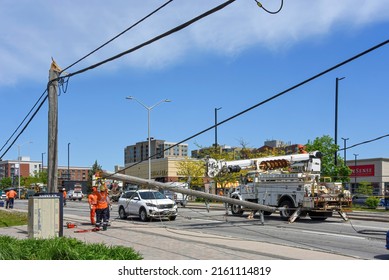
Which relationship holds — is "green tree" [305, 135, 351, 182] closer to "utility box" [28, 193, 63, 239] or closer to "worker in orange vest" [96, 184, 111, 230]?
"worker in orange vest" [96, 184, 111, 230]

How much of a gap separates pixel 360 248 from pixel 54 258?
28.0 feet

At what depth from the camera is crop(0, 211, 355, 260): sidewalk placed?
35.4 ft

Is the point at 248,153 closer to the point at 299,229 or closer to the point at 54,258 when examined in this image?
the point at 299,229

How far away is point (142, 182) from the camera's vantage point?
16547 mm

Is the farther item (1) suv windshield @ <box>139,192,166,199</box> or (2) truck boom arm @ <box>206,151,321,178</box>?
(1) suv windshield @ <box>139,192,166,199</box>

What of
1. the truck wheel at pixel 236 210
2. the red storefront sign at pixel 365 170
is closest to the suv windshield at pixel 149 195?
the truck wheel at pixel 236 210

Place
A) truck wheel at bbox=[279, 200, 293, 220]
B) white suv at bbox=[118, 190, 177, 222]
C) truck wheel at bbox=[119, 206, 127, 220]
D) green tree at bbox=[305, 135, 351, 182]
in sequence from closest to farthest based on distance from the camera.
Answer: truck wheel at bbox=[279, 200, 293, 220] < white suv at bbox=[118, 190, 177, 222] < truck wheel at bbox=[119, 206, 127, 220] < green tree at bbox=[305, 135, 351, 182]

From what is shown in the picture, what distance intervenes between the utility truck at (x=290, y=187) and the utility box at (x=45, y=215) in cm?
1102

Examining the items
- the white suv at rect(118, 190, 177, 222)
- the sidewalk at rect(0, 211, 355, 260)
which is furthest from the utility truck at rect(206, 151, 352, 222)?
the sidewalk at rect(0, 211, 355, 260)

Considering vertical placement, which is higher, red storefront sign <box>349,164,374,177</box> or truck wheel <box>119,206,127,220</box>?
red storefront sign <box>349,164,374,177</box>

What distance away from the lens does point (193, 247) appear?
1220 cm

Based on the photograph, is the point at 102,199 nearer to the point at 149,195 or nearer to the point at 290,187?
the point at 149,195

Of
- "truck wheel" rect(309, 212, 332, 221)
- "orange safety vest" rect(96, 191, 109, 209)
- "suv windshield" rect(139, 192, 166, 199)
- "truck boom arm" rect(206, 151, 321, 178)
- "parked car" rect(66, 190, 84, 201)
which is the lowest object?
"parked car" rect(66, 190, 84, 201)

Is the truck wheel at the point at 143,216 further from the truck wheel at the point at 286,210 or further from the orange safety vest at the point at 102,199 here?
the truck wheel at the point at 286,210
